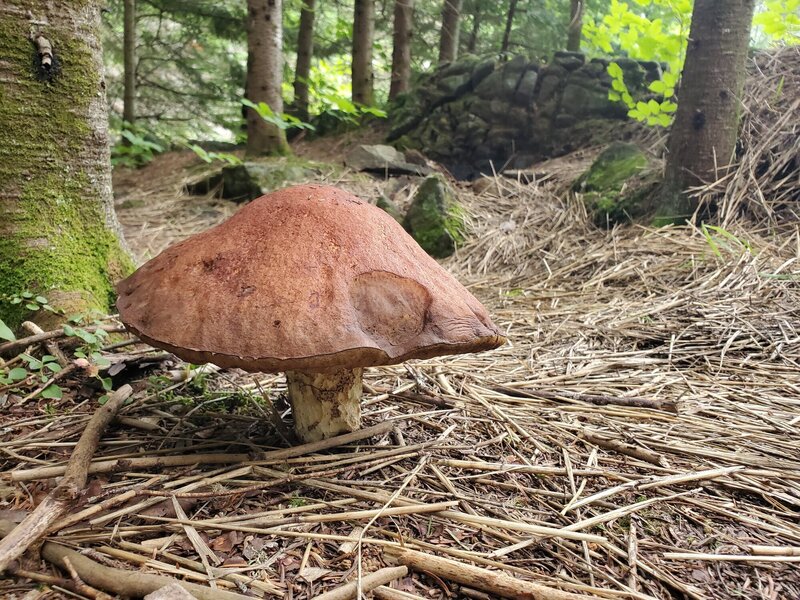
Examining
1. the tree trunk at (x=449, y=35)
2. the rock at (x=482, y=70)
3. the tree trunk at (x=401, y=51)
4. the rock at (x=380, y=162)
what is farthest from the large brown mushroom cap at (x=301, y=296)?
the tree trunk at (x=449, y=35)

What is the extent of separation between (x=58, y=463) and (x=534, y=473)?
1.45 metres

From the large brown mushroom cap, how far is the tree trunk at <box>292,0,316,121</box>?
30.0ft

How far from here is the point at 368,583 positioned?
1163 millimetres

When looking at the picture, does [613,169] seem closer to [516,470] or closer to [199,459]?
[516,470]

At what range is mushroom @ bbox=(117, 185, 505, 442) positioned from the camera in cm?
136

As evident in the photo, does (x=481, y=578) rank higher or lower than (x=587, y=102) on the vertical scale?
lower

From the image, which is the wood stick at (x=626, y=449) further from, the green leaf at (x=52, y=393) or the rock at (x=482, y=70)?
the rock at (x=482, y=70)

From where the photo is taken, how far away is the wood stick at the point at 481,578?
3.80ft

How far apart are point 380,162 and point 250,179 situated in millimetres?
1921

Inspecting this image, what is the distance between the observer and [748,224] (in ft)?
13.4

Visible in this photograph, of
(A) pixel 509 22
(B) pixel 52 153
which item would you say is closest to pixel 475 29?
(A) pixel 509 22

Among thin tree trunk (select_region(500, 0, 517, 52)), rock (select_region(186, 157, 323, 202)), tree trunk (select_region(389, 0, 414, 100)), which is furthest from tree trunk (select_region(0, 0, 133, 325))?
thin tree trunk (select_region(500, 0, 517, 52))

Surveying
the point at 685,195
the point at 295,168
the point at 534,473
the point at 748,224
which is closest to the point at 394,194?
the point at 295,168

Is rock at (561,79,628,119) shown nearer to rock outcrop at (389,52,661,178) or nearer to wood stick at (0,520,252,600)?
rock outcrop at (389,52,661,178)
